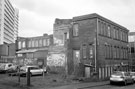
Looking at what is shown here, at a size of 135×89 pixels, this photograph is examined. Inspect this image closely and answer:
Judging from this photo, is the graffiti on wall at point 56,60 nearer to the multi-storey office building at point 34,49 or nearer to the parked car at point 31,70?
the multi-storey office building at point 34,49

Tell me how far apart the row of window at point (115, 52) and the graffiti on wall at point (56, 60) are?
7230 millimetres

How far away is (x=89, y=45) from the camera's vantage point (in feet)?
95.7

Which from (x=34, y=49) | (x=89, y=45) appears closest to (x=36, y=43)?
(x=34, y=49)

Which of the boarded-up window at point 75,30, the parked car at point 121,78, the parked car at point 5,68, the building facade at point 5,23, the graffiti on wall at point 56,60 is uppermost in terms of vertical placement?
the building facade at point 5,23

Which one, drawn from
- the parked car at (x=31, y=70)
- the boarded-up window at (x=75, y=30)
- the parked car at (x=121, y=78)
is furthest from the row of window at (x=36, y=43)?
the parked car at (x=121, y=78)

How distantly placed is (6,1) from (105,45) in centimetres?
10289

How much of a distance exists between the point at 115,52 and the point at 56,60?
37.6ft

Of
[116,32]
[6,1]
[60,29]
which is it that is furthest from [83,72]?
[6,1]

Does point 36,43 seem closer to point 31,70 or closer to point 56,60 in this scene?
point 56,60

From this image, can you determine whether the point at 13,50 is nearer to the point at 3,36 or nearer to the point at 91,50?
the point at 91,50

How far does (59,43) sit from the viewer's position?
32562mm

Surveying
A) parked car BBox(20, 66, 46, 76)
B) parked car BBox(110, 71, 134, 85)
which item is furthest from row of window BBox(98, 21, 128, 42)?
parked car BBox(20, 66, 46, 76)

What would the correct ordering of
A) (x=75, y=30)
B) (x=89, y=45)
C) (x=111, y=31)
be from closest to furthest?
(x=89, y=45)
(x=75, y=30)
(x=111, y=31)

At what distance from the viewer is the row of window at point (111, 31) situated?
99.8 ft
